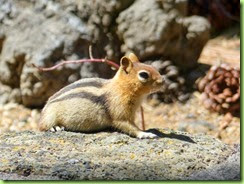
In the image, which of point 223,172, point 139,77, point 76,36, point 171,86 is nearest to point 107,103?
point 139,77

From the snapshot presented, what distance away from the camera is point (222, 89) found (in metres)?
2.63

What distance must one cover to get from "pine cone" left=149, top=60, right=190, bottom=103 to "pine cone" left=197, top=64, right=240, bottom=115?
0.23 ft

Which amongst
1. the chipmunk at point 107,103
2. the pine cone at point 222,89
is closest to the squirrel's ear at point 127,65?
Result: the chipmunk at point 107,103

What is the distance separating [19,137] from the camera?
5.68 ft

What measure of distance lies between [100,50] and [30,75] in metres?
0.25

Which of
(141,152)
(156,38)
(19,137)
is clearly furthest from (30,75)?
(141,152)

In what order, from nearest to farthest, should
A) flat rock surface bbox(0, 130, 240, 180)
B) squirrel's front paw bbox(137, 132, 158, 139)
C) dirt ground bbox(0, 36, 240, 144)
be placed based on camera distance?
flat rock surface bbox(0, 130, 240, 180) → squirrel's front paw bbox(137, 132, 158, 139) → dirt ground bbox(0, 36, 240, 144)

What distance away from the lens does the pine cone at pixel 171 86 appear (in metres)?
2.64

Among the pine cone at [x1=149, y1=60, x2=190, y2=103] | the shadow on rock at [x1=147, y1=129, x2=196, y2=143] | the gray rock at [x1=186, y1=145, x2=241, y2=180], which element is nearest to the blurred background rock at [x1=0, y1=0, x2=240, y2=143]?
the pine cone at [x1=149, y1=60, x2=190, y2=103]

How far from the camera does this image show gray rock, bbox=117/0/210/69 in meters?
2.59

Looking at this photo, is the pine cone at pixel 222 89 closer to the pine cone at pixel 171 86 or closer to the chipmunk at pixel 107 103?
the pine cone at pixel 171 86

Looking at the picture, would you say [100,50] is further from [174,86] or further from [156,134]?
[156,134]

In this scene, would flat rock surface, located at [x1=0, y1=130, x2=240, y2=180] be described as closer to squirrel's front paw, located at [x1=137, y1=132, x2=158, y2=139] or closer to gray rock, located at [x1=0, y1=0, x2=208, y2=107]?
squirrel's front paw, located at [x1=137, y1=132, x2=158, y2=139]

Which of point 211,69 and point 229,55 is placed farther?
point 229,55
